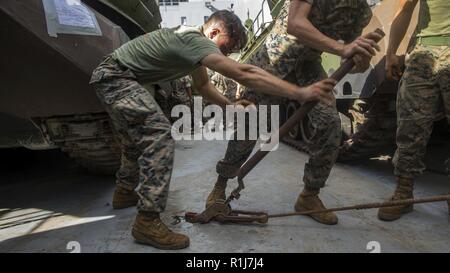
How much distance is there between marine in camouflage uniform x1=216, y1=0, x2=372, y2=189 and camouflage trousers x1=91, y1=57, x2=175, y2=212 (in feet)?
2.04

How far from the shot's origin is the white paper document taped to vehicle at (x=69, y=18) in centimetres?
271

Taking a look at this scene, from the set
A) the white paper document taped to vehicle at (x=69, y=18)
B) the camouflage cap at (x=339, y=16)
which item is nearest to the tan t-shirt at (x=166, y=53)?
the white paper document taped to vehicle at (x=69, y=18)

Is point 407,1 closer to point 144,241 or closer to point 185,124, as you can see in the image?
point 144,241

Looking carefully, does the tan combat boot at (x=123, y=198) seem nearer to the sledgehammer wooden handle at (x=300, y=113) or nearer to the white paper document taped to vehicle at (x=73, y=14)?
the sledgehammer wooden handle at (x=300, y=113)

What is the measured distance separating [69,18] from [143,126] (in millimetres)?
932

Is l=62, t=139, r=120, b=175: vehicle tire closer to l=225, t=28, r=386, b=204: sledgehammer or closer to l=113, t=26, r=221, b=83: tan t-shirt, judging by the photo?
l=113, t=26, r=221, b=83: tan t-shirt

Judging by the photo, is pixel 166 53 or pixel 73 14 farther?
pixel 73 14

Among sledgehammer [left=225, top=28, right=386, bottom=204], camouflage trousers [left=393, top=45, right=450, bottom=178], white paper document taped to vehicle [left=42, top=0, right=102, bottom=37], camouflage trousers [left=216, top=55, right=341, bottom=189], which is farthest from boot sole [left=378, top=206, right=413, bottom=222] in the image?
white paper document taped to vehicle [left=42, top=0, right=102, bottom=37]

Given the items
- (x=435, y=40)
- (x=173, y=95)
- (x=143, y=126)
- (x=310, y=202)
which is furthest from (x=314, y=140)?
(x=173, y=95)

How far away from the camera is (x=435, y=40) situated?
108 inches

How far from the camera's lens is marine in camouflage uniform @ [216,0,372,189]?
2.70m

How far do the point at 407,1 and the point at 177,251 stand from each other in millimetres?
2095

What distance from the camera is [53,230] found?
2.85 metres

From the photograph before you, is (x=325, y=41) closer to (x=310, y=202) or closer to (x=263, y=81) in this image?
(x=263, y=81)
